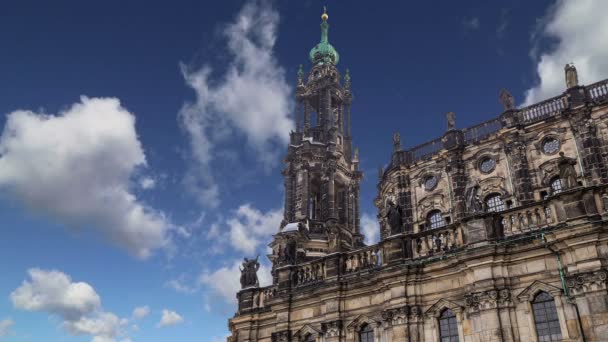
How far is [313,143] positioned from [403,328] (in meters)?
38.5

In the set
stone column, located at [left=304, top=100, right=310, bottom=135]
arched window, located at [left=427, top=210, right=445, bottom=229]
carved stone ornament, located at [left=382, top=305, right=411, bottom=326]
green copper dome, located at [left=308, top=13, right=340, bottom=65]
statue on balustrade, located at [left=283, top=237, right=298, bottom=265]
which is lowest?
carved stone ornament, located at [left=382, top=305, right=411, bottom=326]

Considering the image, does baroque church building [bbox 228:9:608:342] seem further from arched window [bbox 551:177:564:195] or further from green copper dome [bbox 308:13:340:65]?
green copper dome [bbox 308:13:340:65]

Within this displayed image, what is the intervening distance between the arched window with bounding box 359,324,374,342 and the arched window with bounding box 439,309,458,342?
2.89 metres

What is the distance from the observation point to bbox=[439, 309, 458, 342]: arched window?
1875 cm

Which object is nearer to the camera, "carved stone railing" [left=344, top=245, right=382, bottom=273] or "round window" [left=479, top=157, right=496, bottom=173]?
"carved stone railing" [left=344, top=245, right=382, bottom=273]

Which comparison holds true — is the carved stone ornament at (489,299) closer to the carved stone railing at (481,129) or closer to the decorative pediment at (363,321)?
the decorative pediment at (363,321)

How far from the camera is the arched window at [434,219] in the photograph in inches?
1547

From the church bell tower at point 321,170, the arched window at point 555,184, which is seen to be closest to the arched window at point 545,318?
the arched window at point 555,184

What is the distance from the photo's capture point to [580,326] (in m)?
15.9

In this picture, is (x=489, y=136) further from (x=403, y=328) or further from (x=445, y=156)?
(x=403, y=328)

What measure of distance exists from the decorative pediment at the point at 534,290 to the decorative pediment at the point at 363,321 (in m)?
5.43

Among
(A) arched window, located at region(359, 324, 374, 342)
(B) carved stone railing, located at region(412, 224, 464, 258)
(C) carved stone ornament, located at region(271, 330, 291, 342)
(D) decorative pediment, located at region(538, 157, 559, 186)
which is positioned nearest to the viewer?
(B) carved stone railing, located at region(412, 224, 464, 258)

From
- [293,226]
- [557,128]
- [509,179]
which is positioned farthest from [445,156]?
[293,226]

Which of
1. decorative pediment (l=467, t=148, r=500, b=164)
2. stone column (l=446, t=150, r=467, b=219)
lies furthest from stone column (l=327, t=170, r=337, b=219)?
decorative pediment (l=467, t=148, r=500, b=164)
